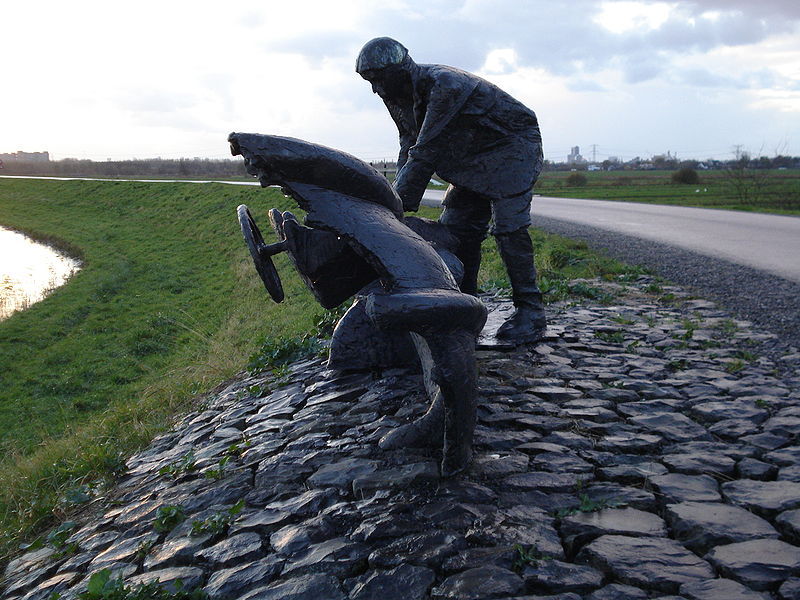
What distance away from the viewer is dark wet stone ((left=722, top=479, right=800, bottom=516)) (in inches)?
126

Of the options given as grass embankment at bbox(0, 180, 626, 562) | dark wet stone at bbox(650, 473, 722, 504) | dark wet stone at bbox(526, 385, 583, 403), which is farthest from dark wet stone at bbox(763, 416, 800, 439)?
grass embankment at bbox(0, 180, 626, 562)

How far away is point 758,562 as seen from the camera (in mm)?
2775

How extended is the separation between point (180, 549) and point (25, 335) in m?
12.2

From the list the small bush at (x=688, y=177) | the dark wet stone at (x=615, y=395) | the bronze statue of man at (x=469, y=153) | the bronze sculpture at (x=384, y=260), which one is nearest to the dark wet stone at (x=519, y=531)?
the bronze sculpture at (x=384, y=260)

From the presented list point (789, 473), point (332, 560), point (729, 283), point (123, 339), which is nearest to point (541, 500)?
point (332, 560)

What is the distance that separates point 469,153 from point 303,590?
140 inches

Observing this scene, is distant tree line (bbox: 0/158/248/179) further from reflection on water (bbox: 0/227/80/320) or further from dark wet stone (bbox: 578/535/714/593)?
dark wet stone (bbox: 578/535/714/593)

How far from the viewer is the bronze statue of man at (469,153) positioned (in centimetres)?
489

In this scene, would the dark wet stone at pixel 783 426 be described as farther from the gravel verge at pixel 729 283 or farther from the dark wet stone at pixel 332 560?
the dark wet stone at pixel 332 560

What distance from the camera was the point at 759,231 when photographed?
13.8 m

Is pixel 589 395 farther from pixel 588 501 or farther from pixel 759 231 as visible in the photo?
pixel 759 231

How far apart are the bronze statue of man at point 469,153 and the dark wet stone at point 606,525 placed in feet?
8.75

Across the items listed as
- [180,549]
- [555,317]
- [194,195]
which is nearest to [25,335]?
[555,317]

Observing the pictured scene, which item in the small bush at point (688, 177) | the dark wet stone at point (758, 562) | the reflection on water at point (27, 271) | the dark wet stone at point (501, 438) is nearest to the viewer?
the dark wet stone at point (758, 562)
